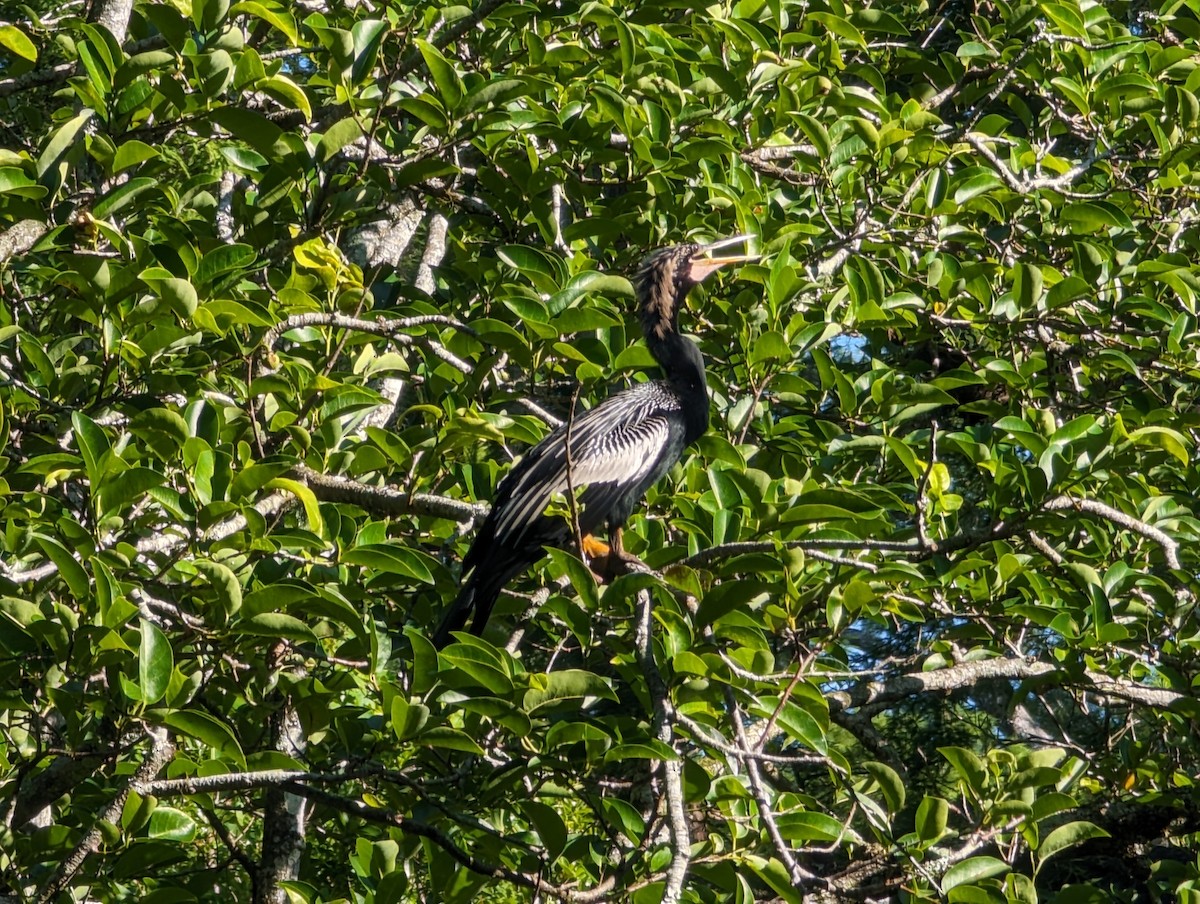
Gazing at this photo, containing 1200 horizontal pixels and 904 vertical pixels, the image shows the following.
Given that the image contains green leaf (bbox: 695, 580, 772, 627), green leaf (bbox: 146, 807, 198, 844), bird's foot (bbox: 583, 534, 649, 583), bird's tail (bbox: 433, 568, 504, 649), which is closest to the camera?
green leaf (bbox: 695, 580, 772, 627)

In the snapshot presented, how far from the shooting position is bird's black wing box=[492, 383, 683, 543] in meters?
3.89

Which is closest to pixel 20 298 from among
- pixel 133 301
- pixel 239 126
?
pixel 133 301

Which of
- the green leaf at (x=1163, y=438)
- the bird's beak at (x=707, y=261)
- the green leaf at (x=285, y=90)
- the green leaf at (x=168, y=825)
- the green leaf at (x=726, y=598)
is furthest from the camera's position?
the bird's beak at (x=707, y=261)

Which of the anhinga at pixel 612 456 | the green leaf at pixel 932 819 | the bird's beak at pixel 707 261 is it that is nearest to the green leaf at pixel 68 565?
the anhinga at pixel 612 456

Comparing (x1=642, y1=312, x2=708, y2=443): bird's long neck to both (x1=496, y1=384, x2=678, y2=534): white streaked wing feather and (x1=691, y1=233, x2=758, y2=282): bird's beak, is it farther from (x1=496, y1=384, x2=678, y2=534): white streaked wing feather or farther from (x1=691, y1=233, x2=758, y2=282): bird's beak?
(x1=691, y1=233, x2=758, y2=282): bird's beak

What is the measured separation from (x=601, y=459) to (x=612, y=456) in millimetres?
65

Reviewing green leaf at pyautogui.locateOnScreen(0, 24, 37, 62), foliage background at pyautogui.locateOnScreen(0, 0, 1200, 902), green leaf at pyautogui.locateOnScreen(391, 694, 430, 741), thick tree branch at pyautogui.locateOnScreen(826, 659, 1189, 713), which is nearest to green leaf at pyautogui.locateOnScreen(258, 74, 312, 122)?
foliage background at pyautogui.locateOnScreen(0, 0, 1200, 902)

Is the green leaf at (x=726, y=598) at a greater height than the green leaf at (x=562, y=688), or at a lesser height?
greater

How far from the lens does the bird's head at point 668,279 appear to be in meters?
4.59

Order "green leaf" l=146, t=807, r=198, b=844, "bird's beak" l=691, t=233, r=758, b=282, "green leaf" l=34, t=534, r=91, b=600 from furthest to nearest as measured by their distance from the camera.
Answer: "bird's beak" l=691, t=233, r=758, b=282 → "green leaf" l=146, t=807, r=198, b=844 → "green leaf" l=34, t=534, r=91, b=600

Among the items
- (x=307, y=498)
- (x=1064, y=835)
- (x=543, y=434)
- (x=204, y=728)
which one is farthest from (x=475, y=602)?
(x=1064, y=835)

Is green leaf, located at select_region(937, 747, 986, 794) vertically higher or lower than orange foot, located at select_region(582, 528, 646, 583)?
higher

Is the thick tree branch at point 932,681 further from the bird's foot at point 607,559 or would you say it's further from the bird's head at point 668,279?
the bird's head at point 668,279

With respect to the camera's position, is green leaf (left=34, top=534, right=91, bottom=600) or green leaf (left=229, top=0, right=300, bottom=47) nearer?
green leaf (left=34, top=534, right=91, bottom=600)
